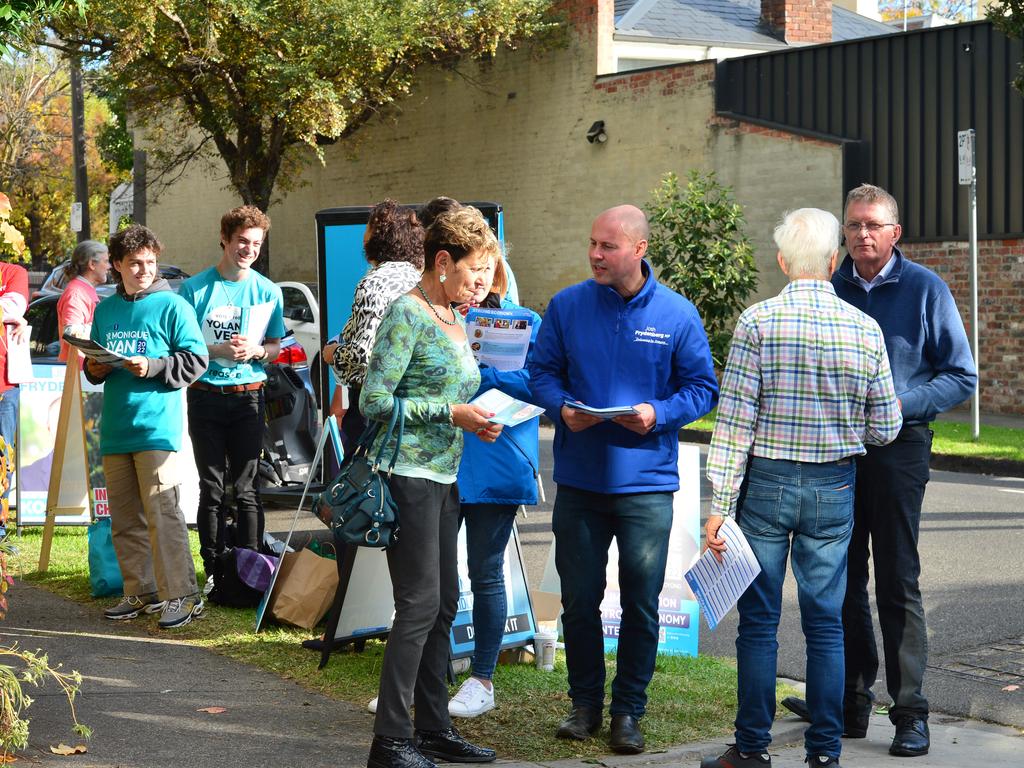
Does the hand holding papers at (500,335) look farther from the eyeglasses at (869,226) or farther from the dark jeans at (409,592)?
the eyeglasses at (869,226)

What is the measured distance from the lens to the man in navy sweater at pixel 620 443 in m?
4.93

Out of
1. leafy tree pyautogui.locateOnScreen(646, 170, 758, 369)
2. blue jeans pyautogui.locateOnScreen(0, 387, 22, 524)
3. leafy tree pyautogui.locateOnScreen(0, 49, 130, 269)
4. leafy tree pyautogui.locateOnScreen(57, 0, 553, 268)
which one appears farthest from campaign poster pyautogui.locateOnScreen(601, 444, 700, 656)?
leafy tree pyautogui.locateOnScreen(0, 49, 130, 269)

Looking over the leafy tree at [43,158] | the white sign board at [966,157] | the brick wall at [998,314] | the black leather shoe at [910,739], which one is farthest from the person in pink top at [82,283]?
the leafy tree at [43,158]

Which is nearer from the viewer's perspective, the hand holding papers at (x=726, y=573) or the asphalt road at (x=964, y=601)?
the hand holding papers at (x=726, y=573)

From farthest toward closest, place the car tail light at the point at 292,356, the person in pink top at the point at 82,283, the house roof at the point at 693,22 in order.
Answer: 1. the house roof at the point at 693,22
2. the car tail light at the point at 292,356
3. the person in pink top at the point at 82,283

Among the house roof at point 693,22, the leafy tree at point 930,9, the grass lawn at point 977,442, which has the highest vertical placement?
the leafy tree at point 930,9

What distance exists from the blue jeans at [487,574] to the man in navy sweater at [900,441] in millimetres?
1383

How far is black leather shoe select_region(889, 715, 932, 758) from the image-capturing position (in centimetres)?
493

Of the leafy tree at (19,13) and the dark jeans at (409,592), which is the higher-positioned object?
the leafy tree at (19,13)

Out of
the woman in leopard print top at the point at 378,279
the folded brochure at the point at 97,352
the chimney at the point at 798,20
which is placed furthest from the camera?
the chimney at the point at 798,20

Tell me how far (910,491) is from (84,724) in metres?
3.23

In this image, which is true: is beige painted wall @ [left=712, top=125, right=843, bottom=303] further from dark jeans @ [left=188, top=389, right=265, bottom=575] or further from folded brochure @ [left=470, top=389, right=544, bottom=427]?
folded brochure @ [left=470, top=389, right=544, bottom=427]

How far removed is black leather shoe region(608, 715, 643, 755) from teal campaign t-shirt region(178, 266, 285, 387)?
323 centimetres

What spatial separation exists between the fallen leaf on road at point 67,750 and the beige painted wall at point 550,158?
17365mm
